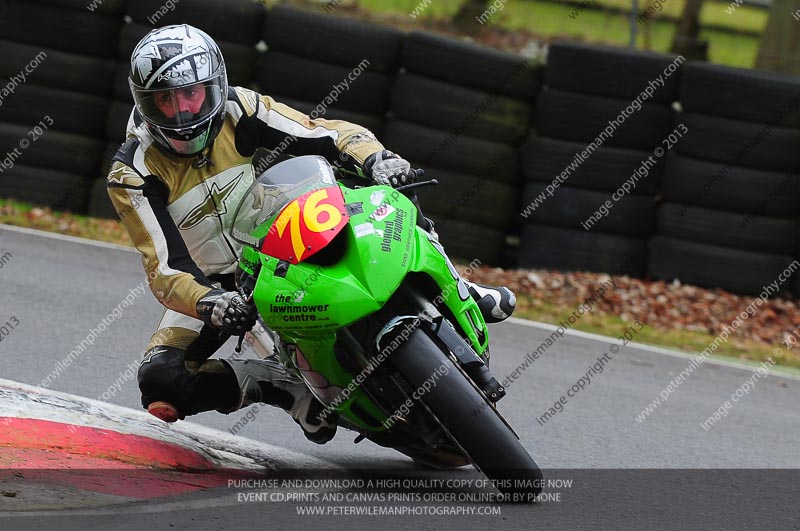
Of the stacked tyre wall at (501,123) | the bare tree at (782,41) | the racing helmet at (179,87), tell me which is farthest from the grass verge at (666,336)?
the racing helmet at (179,87)

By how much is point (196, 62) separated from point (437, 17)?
11299 mm

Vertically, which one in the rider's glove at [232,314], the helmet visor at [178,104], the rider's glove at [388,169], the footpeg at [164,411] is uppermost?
the helmet visor at [178,104]

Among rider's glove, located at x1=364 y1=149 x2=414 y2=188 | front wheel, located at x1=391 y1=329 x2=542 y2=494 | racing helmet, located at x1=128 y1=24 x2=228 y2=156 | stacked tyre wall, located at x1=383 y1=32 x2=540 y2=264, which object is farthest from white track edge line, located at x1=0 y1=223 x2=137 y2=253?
front wheel, located at x1=391 y1=329 x2=542 y2=494

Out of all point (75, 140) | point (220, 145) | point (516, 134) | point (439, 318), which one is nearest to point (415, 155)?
point (516, 134)

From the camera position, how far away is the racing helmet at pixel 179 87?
15.3 ft

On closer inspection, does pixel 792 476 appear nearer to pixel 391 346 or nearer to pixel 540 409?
pixel 540 409

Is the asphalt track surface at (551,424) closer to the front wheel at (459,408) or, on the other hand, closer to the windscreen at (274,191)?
the front wheel at (459,408)

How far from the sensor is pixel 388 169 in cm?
475

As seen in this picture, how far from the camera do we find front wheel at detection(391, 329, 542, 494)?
3955 mm

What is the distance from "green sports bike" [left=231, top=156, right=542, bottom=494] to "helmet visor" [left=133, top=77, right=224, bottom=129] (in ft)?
1.76

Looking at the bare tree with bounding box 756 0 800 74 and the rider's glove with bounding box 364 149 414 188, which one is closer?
the rider's glove with bounding box 364 149 414 188

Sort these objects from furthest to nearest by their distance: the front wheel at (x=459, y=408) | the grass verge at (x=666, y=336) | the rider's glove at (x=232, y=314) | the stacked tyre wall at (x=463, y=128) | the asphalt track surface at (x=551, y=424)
Answer: 1. the stacked tyre wall at (x=463, y=128)
2. the grass verge at (x=666, y=336)
3. the rider's glove at (x=232, y=314)
4. the asphalt track surface at (x=551, y=424)
5. the front wheel at (x=459, y=408)

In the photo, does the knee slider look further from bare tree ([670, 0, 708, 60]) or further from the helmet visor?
bare tree ([670, 0, 708, 60])

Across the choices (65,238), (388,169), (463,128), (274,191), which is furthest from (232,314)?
(65,238)
